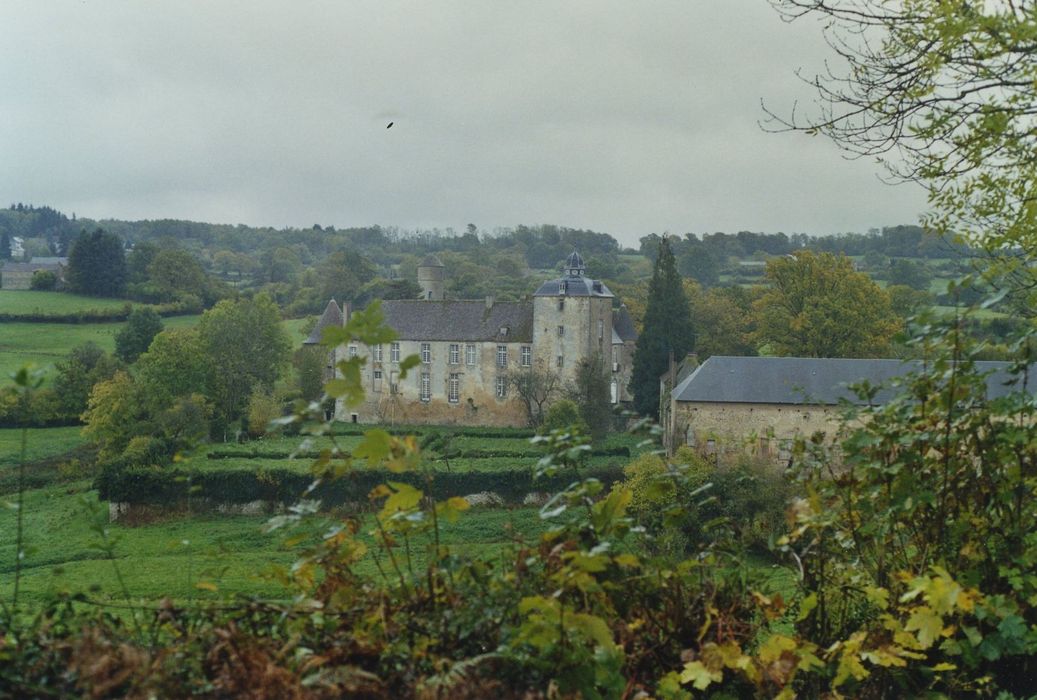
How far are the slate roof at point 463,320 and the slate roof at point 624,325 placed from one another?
529 cm

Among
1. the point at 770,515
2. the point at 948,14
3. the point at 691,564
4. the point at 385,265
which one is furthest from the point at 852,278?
the point at 385,265

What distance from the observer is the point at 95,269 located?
57.0 metres

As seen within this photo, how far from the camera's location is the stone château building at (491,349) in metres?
46.2

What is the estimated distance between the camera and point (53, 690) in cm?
229

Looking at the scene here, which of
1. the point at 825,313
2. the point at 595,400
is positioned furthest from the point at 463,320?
the point at 825,313

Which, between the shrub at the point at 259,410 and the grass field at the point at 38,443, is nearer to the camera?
the grass field at the point at 38,443

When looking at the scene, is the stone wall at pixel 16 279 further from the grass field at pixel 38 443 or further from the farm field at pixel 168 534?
the farm field at pixel 168 534

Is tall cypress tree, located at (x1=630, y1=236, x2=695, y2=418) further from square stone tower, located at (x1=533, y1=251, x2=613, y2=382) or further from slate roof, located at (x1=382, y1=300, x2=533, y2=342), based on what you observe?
slate roof, located at (x1=382, y1=300, x2=533, y2=342)

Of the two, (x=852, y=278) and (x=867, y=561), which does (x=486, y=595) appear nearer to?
(x=867, y=561)

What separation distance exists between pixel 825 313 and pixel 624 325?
1400cm

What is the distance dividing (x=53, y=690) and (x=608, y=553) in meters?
1.61

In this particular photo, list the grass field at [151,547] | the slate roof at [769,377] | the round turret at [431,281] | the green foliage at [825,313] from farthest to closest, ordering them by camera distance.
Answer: the round turret at [431,281] → the green foliage at [825,313] → the slate roof at [769,377] → the grass field at [151,547]

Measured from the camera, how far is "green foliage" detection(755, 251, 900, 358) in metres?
38.6

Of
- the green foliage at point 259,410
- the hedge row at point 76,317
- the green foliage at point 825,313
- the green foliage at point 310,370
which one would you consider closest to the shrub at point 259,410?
the green foliage at point 259,410
